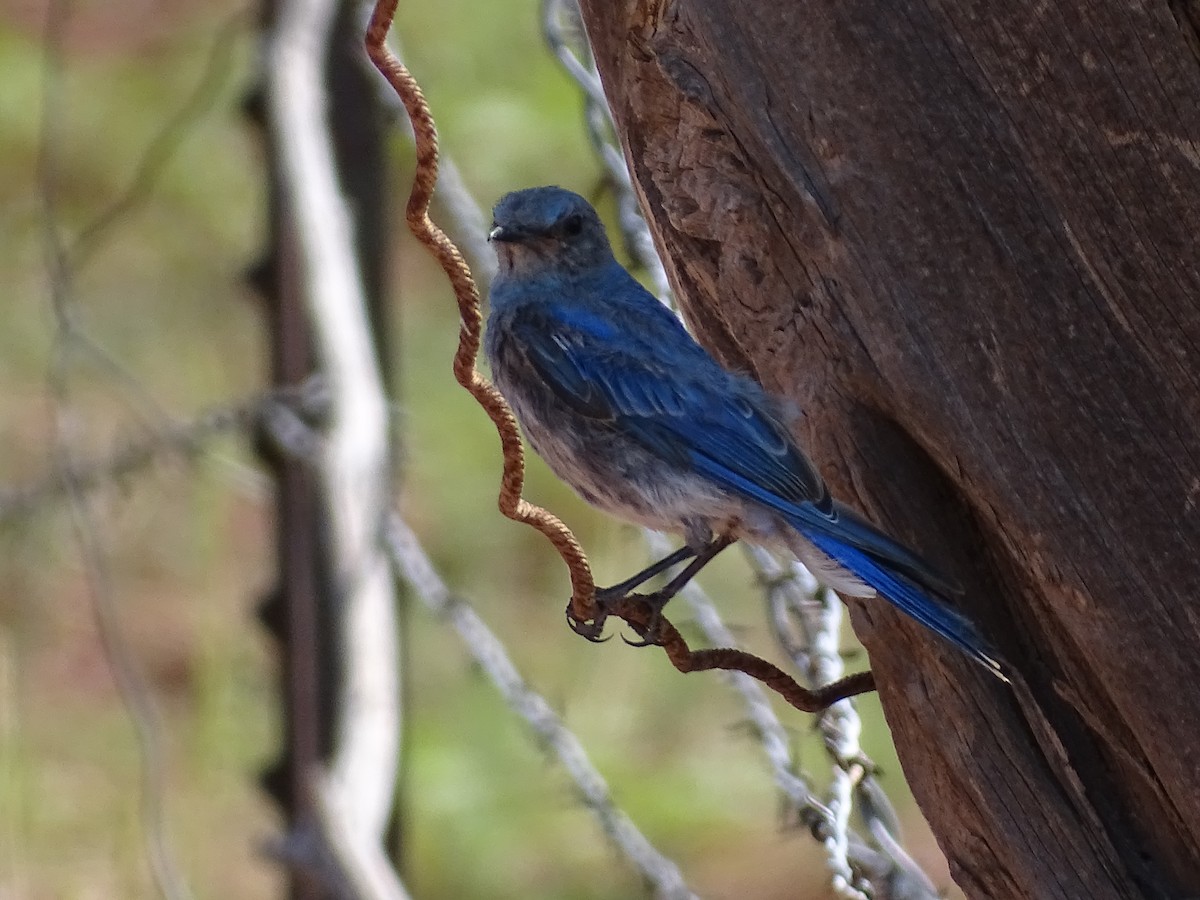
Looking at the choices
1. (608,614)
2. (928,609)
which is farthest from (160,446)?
(928,609)

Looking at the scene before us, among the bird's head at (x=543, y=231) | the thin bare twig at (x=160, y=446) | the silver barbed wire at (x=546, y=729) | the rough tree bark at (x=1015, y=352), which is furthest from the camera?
the thin bare twig at (x=160, y=446)

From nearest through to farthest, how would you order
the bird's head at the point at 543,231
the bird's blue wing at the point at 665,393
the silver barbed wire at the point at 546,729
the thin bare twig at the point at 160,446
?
the bird's blue wing at the point at 665,393 < the silver barbed wire at the point at 546,729 < the bird's head at the point at 543,231 < the thin bare twig at the point at 160,446

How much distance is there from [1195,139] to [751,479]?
1.00 metres

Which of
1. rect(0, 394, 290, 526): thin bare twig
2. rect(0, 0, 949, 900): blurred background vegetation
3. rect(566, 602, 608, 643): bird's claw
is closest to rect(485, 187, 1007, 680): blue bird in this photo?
rect(566, 602, 608, 643): bird's claw

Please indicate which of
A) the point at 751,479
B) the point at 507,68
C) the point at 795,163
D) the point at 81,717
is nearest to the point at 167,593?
the point at 81,717

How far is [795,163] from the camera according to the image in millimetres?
1854

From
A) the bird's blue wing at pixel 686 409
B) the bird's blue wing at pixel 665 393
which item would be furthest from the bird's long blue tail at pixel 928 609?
the bird's blue wing at pixel 665 393

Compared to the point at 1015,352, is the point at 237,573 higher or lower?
lower

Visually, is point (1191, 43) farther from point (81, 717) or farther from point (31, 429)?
point (31, 429)

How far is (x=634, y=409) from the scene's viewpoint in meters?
2.69

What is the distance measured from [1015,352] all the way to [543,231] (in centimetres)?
143

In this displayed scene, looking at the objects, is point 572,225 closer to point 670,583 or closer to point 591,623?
point 670,583

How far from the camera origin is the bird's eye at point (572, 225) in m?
3.02

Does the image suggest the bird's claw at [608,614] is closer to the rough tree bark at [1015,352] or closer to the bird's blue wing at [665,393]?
the bird's blue wing at [665,393]
